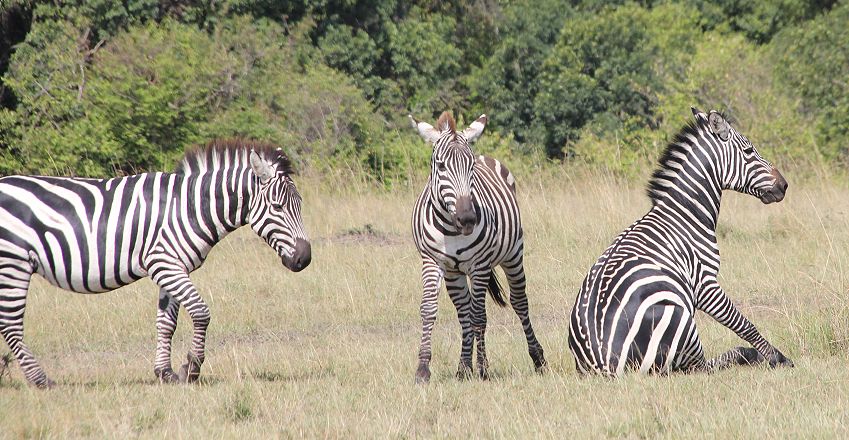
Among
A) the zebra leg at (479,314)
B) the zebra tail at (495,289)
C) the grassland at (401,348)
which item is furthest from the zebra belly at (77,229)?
the zebra tail at (495,289)

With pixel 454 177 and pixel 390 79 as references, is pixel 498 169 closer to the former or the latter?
pixel 454 177

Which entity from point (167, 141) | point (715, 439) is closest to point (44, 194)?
point (715, 439)

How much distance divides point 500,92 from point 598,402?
20.1m

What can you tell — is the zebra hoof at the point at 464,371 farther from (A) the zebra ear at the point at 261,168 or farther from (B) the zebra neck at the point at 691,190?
(A) the zebra ear at the point at 261,168

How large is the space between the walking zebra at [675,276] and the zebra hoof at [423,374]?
3.18ft

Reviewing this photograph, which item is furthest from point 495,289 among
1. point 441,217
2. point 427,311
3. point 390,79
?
point 390,79

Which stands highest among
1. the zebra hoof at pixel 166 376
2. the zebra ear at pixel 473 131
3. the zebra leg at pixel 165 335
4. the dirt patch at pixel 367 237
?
the zebra ear at pixel 473 131

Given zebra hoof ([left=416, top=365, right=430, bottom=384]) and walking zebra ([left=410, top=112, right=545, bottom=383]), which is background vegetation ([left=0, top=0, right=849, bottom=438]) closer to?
zebra hoof ([left=416, top=365, right=430, bottom=384])

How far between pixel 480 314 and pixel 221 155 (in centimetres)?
213

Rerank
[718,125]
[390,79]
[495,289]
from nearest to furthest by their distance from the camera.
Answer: [718,125], [495,289], [390,79]

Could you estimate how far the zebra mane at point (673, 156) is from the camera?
7.45 m

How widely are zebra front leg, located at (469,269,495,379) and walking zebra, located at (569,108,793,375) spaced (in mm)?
816

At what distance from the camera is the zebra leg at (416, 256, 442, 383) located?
23.3ft

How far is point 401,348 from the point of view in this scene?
27.3ft
